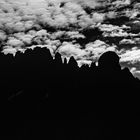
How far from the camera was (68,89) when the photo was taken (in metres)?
100

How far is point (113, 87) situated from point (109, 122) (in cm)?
1802

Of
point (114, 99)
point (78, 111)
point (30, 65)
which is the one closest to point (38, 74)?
point (30, 65)

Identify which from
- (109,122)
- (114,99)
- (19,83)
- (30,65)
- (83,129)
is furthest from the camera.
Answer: (30,65)

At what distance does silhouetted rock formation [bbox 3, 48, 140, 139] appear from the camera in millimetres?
90188

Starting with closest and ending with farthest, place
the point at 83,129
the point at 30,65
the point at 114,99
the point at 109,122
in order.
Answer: the point at 83,129, the point at 109,122, the point at 114,99, the point at 30,65

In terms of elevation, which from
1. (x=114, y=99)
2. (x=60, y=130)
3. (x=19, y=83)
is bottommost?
(x=60, y=130)

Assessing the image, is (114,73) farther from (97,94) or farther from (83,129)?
(83,129)

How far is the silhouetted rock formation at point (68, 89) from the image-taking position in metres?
90.2

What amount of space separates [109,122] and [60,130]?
64.2ft

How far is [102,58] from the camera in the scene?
111m

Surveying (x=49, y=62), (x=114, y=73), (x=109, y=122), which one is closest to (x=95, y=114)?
(x=109, y=122)

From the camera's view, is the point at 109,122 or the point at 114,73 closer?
the point at 109,122

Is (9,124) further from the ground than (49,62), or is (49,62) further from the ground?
(49,62)

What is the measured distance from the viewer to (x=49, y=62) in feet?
384
